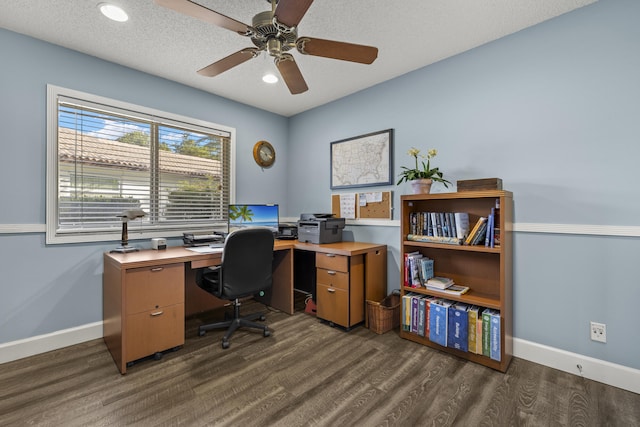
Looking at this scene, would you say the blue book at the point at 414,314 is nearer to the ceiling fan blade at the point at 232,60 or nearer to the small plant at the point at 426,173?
the small plant at the point at 426,173

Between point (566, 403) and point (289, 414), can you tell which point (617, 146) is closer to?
point (566, 403)

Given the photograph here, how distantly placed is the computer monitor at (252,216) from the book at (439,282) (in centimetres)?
168

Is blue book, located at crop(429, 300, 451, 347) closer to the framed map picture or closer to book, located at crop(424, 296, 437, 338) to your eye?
book, located at crop(424, 296, 437, 338)

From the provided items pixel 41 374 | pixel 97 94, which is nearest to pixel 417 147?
pixel 97 94

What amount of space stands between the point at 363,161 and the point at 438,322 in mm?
1770

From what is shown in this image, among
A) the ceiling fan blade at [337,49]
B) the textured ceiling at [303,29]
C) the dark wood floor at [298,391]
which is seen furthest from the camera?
the textured ceiling at [303,29]

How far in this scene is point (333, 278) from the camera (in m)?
2.65

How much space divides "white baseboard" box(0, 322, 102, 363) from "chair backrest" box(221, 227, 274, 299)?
1.23 m

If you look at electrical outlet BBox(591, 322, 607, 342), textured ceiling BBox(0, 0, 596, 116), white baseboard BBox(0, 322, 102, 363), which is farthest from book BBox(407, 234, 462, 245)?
white baseboard BBox(0, 322, 102, 363)

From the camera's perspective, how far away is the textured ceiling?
187 cm

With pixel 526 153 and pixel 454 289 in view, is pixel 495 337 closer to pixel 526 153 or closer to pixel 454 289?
pixel 454 289

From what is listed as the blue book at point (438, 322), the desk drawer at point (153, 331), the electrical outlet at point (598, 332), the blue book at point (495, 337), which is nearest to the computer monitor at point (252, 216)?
the desk drawer at point (153, 331)

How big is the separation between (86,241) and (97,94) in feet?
4.18

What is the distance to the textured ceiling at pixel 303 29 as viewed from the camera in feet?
6.13
